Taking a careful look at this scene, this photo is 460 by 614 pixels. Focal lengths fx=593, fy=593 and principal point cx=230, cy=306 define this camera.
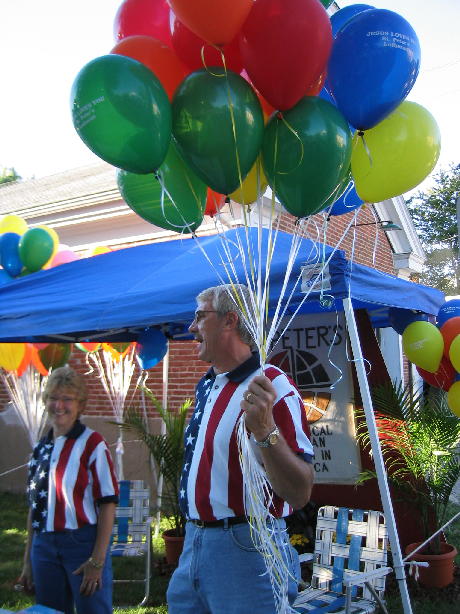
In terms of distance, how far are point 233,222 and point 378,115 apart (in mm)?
4176

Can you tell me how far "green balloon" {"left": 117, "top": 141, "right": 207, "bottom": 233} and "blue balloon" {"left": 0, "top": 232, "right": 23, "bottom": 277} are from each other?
9.06 feet

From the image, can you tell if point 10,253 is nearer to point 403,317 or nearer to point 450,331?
point 403,317

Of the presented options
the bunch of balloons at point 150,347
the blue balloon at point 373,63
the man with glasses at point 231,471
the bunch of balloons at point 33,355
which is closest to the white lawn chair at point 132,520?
the bunch of balloons at point 150,347

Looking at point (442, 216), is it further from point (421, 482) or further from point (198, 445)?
point (198, 445)

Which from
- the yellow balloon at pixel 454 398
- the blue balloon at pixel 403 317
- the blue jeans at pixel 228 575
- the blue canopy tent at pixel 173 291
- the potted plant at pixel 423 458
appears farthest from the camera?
the blue balloon at pixel 403 317

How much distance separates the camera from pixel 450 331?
16.0 ft

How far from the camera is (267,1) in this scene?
2.09 m

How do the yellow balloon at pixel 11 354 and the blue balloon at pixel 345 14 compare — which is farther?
the yellow balloon at pixel 11 354

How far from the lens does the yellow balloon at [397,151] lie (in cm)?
251

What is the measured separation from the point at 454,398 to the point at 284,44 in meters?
3.55

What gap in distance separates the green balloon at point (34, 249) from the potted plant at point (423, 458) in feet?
10.3

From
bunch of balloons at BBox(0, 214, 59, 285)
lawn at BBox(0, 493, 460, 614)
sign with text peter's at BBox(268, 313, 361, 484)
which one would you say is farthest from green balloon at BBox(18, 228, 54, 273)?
lawn at BBox(0, 493, 460, 614)

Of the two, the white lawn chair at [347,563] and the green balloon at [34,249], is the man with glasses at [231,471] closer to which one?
the white lawn chair at [347,563]

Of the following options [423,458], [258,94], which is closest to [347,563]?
[423,458]
